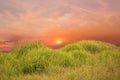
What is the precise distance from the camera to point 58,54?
1070 centimetres

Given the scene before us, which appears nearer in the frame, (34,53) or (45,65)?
(45,65)

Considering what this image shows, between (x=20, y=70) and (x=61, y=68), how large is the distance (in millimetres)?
1318

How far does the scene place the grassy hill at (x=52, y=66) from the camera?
8.08 meters

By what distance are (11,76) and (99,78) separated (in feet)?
Answer: 8.43

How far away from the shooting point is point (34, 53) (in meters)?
10.5

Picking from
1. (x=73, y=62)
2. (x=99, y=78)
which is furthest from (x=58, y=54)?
(x=99, y=78)

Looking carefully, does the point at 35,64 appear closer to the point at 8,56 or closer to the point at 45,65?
the point at 45,65

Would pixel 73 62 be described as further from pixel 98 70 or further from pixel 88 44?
pixel 88 44

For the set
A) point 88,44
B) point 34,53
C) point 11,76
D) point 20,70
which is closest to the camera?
point 11,76

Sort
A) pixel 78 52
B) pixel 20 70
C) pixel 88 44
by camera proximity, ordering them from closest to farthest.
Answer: pixel 20 70, pixel 78 52, pixel 88 44

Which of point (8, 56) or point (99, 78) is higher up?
point (8, 56)

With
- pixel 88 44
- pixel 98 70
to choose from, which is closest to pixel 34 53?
pixel 98 70

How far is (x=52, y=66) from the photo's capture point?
944 centimetres

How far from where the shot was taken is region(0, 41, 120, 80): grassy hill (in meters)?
8.08
